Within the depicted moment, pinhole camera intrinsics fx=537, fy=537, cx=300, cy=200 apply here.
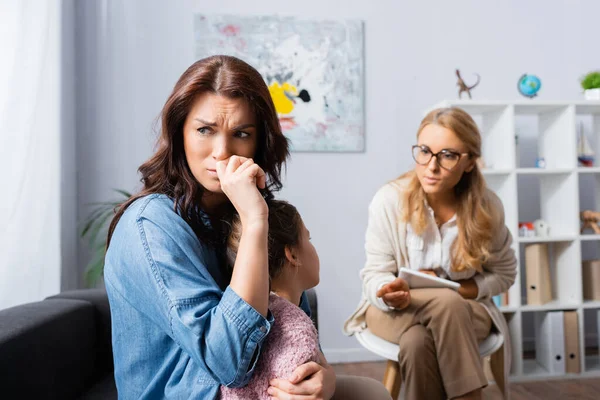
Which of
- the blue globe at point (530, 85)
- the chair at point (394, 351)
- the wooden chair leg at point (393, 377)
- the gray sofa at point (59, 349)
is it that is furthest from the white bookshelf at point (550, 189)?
the gray sofa at point (59, 349)

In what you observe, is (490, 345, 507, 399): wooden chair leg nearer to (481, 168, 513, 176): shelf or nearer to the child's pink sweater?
(481, 168, 513, 176): shelf

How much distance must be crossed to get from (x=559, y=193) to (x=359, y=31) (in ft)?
5.12

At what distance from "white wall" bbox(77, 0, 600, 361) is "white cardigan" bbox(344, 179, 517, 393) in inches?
48.9

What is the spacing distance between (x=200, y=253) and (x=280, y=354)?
235 millimetres

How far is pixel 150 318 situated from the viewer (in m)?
0.95

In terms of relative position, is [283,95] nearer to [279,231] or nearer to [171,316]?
[279,231]

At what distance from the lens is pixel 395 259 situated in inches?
83.6

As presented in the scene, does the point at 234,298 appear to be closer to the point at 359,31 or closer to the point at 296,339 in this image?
the point at 296,339

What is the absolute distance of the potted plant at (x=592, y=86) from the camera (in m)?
3.17

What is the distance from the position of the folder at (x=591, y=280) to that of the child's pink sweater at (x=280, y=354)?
2.79 m

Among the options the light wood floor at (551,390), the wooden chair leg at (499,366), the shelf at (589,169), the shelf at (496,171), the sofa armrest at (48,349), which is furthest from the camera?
the shelf at (589,169)

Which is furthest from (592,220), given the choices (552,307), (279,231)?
(279,231)

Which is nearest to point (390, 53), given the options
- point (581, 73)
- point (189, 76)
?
point (581, 73)

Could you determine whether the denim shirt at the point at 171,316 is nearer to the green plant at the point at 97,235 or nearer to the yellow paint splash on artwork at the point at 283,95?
the green plant at the point at 97,235
